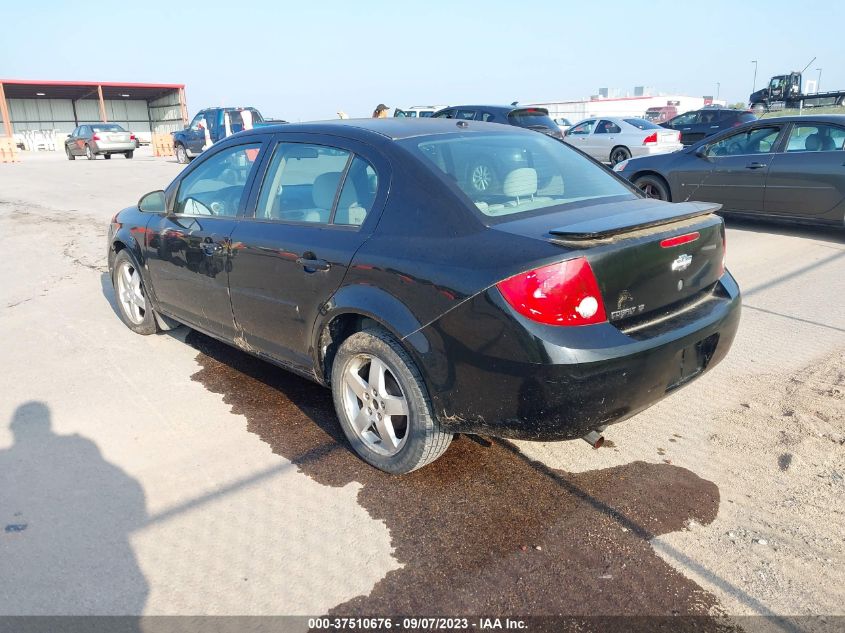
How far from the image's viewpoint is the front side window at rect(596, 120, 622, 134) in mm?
18828

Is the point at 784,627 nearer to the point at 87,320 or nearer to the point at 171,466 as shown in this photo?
the point at 171,466

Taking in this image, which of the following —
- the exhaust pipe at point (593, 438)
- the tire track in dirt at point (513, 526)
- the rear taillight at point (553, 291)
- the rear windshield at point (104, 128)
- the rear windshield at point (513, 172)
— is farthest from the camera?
the rear windshield at point (104, 128)

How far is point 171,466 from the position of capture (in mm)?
3396

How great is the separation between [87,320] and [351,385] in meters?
3.68

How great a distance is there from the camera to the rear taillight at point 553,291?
101 inches

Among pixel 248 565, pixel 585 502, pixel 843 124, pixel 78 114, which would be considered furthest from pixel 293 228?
pixel 78 114

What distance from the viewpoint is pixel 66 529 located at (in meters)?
2.87

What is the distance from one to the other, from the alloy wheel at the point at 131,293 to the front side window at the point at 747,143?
25.6 feet

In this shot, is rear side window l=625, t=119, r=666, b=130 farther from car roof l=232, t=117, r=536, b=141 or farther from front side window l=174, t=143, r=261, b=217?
front side window l=174, t=143, r=261, b=217

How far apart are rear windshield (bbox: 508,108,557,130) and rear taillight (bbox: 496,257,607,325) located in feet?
43.0

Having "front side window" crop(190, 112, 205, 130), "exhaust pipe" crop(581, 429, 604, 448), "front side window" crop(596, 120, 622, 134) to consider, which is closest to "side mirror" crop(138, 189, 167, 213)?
"exhaust pipe" crop(581, 429, 604, 448)

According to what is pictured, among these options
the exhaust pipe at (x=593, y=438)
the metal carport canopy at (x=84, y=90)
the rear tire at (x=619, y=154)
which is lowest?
the exhaust pipe at (x=593, y=438)

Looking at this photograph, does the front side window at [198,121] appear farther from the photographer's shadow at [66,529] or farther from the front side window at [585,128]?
the photographer's shadow at [66,529]

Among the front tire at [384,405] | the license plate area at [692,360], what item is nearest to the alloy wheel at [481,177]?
the front tire at [384,405]
